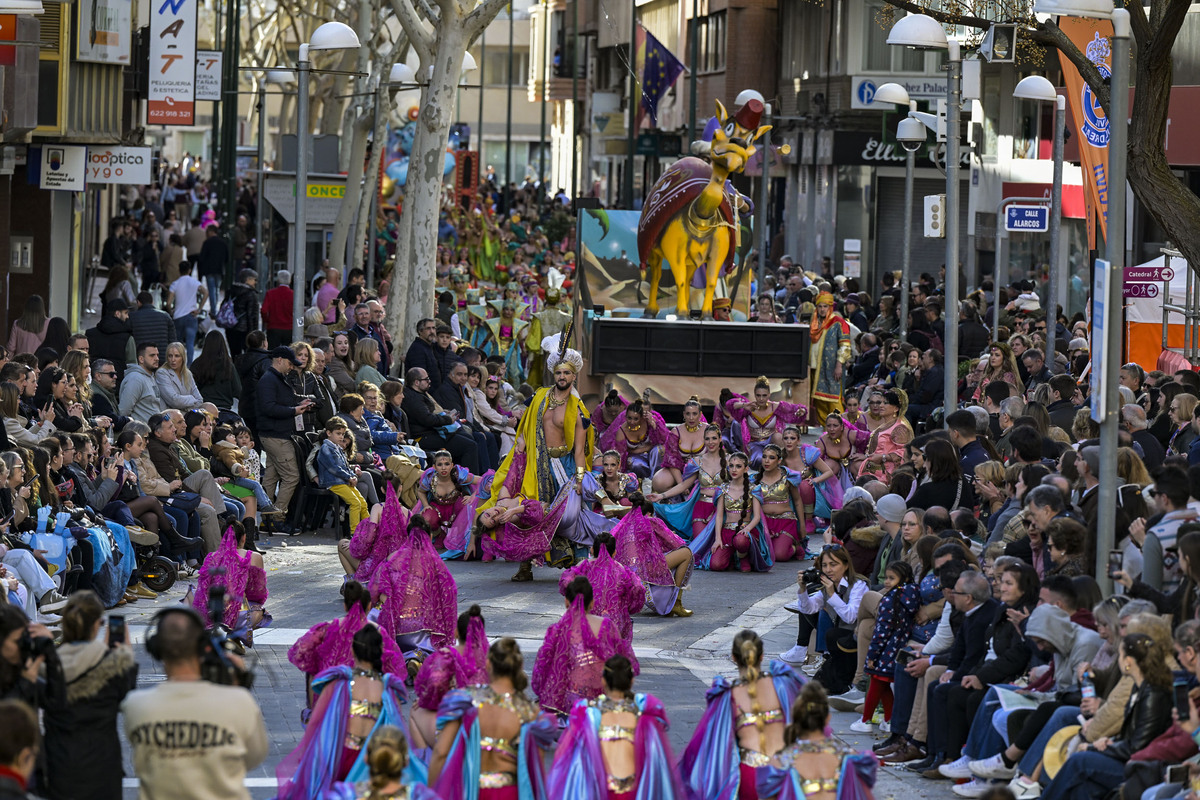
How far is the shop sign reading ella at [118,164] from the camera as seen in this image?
28.0 metres

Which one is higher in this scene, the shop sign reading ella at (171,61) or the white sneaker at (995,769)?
the shop sign reading ella at (171,61)

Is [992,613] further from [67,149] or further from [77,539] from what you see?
[67,149]

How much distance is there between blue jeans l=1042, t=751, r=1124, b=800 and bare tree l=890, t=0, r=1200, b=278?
6.43m

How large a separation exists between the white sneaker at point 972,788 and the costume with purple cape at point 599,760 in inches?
72.7

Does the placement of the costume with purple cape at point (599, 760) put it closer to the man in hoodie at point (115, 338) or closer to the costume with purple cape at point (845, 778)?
the costume with purple cape at point (845, 778)

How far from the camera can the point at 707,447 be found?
18.0m

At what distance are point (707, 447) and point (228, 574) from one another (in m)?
6.27

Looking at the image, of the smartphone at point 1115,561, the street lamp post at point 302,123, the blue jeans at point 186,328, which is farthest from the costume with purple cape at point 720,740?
the blue jeans at point 186,328

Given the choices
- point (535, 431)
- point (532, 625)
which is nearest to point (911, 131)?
point (535, 431)

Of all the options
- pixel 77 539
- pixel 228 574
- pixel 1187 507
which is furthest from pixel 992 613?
pixel 77 539

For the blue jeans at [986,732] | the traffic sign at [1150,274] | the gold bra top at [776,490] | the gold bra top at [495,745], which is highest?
the traffic sign at [1150,274]

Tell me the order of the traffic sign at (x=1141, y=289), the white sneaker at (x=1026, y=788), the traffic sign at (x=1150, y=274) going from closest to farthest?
the white sneaker at (x=1026, y=788), the traffic sign at (x=1141, y=289), the traffic sign at (x=1150, y=274)

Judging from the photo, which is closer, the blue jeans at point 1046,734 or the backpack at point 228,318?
the blue jeans at point 1046,734

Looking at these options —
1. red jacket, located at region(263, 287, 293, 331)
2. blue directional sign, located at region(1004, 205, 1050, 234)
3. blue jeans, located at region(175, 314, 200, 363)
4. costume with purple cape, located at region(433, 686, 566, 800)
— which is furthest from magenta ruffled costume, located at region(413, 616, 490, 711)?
blue jeans, located at region(175, 314, 200, 363)
